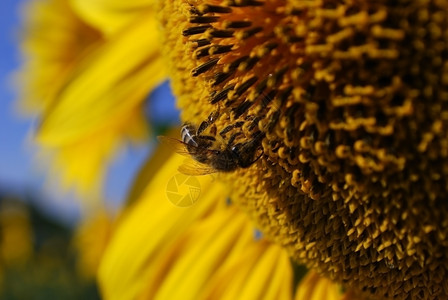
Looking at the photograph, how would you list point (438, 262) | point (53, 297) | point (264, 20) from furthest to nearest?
point (53, 297)
point (438, 262)
point (264, 20)

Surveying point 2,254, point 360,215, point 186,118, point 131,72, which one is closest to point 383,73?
point 360,215

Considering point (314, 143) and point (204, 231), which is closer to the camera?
point (314, 143)

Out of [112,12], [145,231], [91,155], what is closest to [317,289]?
[145,231]

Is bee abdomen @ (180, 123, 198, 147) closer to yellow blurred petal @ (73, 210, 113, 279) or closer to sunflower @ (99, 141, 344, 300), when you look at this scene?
sunflower @ (99, 141, 344, 300)

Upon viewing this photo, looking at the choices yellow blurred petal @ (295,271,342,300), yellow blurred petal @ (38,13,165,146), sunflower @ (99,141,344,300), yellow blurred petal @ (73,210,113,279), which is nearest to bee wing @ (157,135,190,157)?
sunflower @ (99,141,344,300)

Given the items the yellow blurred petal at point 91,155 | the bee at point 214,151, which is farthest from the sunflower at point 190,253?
the yellow blurred petal at point 91,155

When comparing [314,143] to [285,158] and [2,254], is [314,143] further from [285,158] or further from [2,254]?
[2,254]

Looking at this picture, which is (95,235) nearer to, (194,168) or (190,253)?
(190,253)
